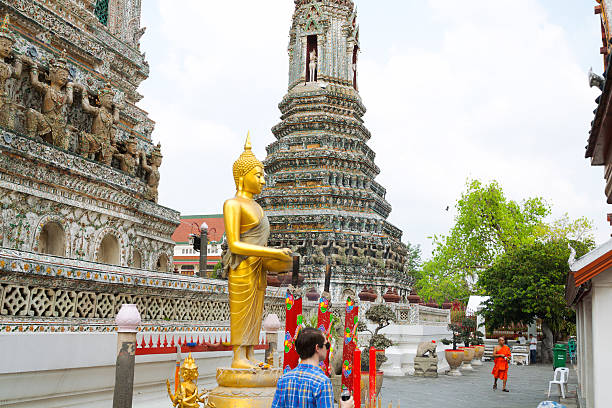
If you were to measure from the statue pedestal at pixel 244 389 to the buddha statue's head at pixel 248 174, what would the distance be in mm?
1908

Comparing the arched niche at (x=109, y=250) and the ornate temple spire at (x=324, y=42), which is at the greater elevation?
the ornate temple spire at (x=324, y=42)

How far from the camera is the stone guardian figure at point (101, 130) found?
13.8 meters

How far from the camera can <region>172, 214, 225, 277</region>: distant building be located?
4327 cm

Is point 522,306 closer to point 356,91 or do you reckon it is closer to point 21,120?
point 356,91

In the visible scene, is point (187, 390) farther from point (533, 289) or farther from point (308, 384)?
point (533, 289)

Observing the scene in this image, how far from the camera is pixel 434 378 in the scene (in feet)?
56.4

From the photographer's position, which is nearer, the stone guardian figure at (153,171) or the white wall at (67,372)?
the white wall at (67,372)

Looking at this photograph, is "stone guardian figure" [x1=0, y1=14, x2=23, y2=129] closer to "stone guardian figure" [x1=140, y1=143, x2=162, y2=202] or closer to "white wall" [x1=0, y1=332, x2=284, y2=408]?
"stone guardian figure" [x1=140, y1=143, x2=162, y2=202]

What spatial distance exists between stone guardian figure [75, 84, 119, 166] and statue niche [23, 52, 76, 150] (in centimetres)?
59

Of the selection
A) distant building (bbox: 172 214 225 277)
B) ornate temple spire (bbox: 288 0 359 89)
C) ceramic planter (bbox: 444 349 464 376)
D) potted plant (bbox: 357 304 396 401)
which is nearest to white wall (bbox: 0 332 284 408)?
potted plant (bbox: 357 304 396 401)

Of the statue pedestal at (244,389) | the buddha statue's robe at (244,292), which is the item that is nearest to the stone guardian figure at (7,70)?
the buddha statue's robe at (244,292)

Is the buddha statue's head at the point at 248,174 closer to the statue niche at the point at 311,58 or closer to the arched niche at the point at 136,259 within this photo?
the arched niche at the point at 136,259

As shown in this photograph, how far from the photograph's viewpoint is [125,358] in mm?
5688

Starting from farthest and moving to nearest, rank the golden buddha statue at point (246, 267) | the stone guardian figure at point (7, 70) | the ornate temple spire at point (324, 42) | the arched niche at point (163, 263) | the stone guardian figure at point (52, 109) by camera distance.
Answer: the ornate temple spire at point (324, 42) < the arched niche at point (163, 263) < the stone guardian figure at point (52, 109) < the stone guardian figure at point (7, 70) < the golden buddha statue at point (246, 267)
